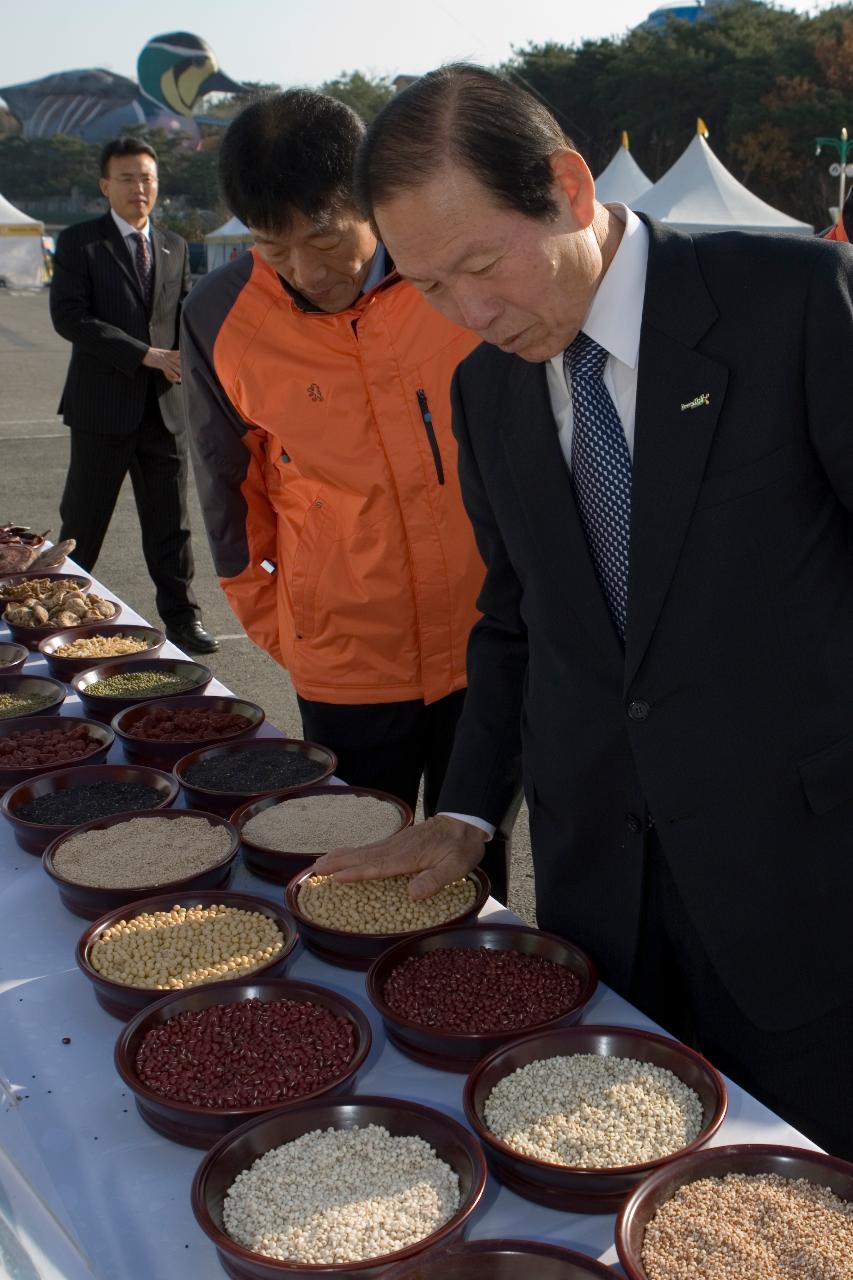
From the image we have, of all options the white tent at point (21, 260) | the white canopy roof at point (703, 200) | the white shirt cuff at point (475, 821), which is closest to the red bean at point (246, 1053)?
the white shirt cuff at point (475, 821)

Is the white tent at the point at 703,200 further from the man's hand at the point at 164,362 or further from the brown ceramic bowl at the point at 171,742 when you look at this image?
the brown ceramic bowl at the point at 171,742

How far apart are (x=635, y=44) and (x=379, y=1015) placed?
44.6 m

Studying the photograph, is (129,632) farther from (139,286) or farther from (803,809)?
(139,286)

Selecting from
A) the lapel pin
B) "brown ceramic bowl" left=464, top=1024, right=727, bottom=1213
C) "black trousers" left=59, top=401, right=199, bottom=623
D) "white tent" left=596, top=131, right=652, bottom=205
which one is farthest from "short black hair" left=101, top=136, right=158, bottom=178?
"white tent" left=596, top=131, right=652, bottom=205

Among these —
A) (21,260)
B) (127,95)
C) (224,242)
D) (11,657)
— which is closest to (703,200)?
(11,657)

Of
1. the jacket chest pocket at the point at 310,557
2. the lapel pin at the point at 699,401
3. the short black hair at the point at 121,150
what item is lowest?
the jacket chest pocket at the point at 310,557

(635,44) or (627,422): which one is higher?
(635,44)

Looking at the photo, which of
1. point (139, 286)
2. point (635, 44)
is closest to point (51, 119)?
point (635, 44)

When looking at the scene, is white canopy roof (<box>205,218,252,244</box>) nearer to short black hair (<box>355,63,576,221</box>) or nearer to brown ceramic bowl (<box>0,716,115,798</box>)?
brown ceramic bowl (<box>0,716,115,798</box>)

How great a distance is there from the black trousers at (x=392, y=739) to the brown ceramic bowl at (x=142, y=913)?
2.04 feet

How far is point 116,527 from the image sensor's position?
709cm

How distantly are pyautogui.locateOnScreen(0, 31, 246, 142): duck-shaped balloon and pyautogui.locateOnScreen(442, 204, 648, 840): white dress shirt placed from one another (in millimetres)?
86815

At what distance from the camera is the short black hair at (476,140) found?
3.62 ft

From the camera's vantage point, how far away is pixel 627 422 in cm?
125
